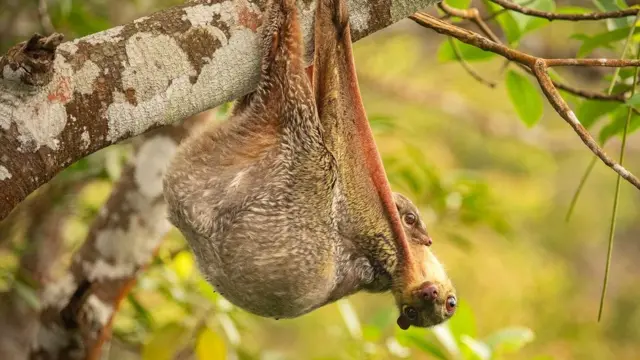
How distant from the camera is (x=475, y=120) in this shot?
19.7ft

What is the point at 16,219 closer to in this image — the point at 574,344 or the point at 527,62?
the point at 527,62

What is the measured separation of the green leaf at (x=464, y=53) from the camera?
2.23 m

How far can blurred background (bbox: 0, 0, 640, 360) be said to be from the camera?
289 centimetres

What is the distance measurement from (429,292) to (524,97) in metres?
0.62

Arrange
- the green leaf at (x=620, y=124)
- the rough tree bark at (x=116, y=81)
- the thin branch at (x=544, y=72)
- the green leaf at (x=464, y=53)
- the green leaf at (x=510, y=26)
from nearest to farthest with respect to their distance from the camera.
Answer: the rough tree bark at (x=116, y=81) → the thin branch at (x=544, y=72) → the green leaf at (x=620, y=124) → the green leaf at (x=510, y=26) → the green leaf at (x=464, y=53)

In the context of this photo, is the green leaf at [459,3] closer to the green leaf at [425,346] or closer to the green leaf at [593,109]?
the green leaf at [593,109]

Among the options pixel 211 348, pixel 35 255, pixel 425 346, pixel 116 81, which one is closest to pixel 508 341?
pixel 425 346

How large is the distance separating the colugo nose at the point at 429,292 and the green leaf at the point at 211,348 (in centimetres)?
83

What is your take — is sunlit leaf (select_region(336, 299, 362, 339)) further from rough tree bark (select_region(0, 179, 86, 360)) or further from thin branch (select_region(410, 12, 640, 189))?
thin branch (select_region(410, 12, 640, 189))

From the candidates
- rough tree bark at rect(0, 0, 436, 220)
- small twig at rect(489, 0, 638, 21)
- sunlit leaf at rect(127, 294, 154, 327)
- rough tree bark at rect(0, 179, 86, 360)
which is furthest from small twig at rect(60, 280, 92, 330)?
small twig at rect(489, 0, 638, 21)

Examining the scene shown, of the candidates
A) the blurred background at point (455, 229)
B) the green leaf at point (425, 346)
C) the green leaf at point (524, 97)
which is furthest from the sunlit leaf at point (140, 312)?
the green leaf at point (524, 97)

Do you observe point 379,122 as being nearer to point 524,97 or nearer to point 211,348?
point 524,97

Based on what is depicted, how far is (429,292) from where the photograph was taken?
79.0 inches

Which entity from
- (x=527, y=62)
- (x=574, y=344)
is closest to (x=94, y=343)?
(x=527, y=62)
